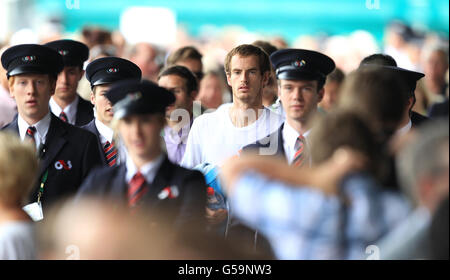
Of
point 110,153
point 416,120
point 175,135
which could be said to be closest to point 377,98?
point 416,120

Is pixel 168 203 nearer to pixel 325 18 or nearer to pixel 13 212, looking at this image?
pixel 13 212

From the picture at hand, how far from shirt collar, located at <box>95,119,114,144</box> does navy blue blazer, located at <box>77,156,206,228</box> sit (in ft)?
4.19

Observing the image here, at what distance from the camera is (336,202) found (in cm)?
316

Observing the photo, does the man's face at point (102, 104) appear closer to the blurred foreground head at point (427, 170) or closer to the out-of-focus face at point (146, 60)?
the blurred foreground head at point (427, 170)

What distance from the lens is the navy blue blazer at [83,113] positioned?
19.3 feet

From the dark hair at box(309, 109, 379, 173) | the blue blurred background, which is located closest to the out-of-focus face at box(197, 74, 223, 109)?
the dark hair at box(309, 109, 379, 173)

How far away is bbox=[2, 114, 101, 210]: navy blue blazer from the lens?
14.6ft

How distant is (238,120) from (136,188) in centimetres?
180

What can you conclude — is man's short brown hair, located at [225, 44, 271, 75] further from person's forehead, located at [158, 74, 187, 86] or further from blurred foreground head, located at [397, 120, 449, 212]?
blurred foreground head, located at [397, 120, 449, 212]

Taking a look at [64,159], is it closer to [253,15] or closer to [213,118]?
[213,118]

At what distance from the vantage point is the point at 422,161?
318cm

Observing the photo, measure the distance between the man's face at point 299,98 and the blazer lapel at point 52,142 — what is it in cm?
127

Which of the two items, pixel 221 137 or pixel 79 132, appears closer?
pixel 79 132
